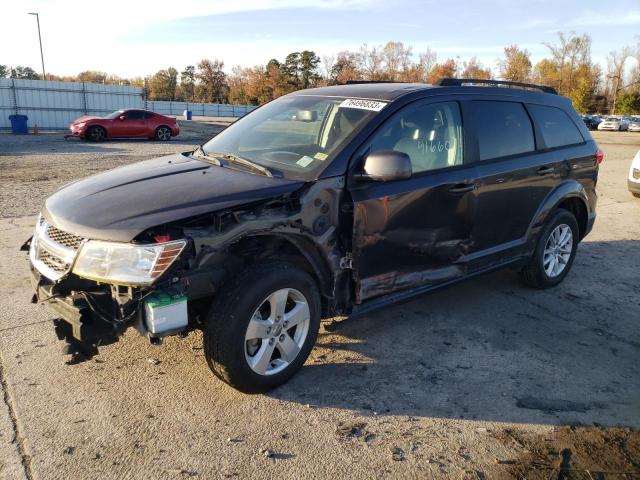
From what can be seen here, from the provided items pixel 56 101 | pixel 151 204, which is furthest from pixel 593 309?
pixel 56 101

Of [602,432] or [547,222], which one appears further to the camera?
[547,222]

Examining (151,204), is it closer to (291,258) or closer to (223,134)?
(291,258)

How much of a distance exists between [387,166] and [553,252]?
9.18 feet

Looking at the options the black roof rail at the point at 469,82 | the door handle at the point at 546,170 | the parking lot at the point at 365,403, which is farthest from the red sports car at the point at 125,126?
the door handle at the point at 546,170

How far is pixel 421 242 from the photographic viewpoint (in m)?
3.93

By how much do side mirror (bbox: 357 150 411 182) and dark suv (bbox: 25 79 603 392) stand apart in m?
0.01

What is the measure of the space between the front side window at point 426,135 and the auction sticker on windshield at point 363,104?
0.13 metres

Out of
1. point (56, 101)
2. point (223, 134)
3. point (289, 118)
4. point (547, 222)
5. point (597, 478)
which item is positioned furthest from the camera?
point (56, 101)

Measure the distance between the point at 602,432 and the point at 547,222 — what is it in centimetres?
246

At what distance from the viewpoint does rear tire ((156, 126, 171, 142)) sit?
74.8 feet

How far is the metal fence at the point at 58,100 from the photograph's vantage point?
28.3m

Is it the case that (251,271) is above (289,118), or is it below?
below

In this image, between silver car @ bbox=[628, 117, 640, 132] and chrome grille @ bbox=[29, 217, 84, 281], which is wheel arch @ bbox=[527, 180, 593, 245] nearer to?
chrome grille @ bbox=[29, 217, 84, 281]

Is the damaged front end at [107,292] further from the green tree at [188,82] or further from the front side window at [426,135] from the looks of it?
the green tree at [188,82]
